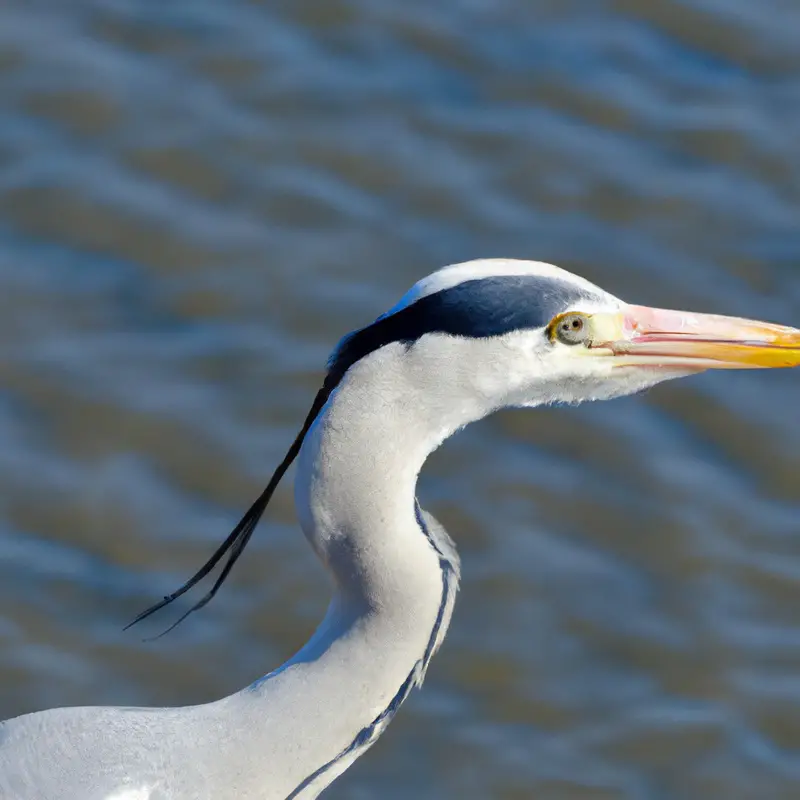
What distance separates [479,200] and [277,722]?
3128mm

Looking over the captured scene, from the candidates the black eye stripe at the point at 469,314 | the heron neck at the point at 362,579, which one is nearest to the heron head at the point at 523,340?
the black eye stripe at the point at 469,314

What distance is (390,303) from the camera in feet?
18.7

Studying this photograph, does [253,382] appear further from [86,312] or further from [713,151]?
[713,151]

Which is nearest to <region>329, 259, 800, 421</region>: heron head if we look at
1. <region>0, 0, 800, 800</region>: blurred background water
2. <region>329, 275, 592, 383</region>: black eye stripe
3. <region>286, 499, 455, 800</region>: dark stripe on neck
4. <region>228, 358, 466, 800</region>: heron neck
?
<region>329, 275, 592, 383</region>: black eye stripe

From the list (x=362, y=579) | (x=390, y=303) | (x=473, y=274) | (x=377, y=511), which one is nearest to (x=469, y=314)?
(x=473, y=274)

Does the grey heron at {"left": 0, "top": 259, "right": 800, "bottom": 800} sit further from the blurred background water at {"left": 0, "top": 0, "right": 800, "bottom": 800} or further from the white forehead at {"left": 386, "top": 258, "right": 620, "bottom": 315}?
the blurred background water at {"left": 0, "top": 0, "right": 800, "bottom": 800}

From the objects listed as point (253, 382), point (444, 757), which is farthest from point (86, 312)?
point (444, 757)

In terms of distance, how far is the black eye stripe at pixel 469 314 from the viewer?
10.2ft

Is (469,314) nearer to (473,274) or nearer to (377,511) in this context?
(473,274)

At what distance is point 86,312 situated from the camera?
223 inches

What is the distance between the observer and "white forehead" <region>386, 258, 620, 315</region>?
10.2ft

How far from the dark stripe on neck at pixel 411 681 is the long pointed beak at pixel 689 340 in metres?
0.54

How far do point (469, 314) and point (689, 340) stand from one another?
624 mm

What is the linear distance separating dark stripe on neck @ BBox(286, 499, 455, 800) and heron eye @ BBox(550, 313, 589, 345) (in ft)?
1.50
